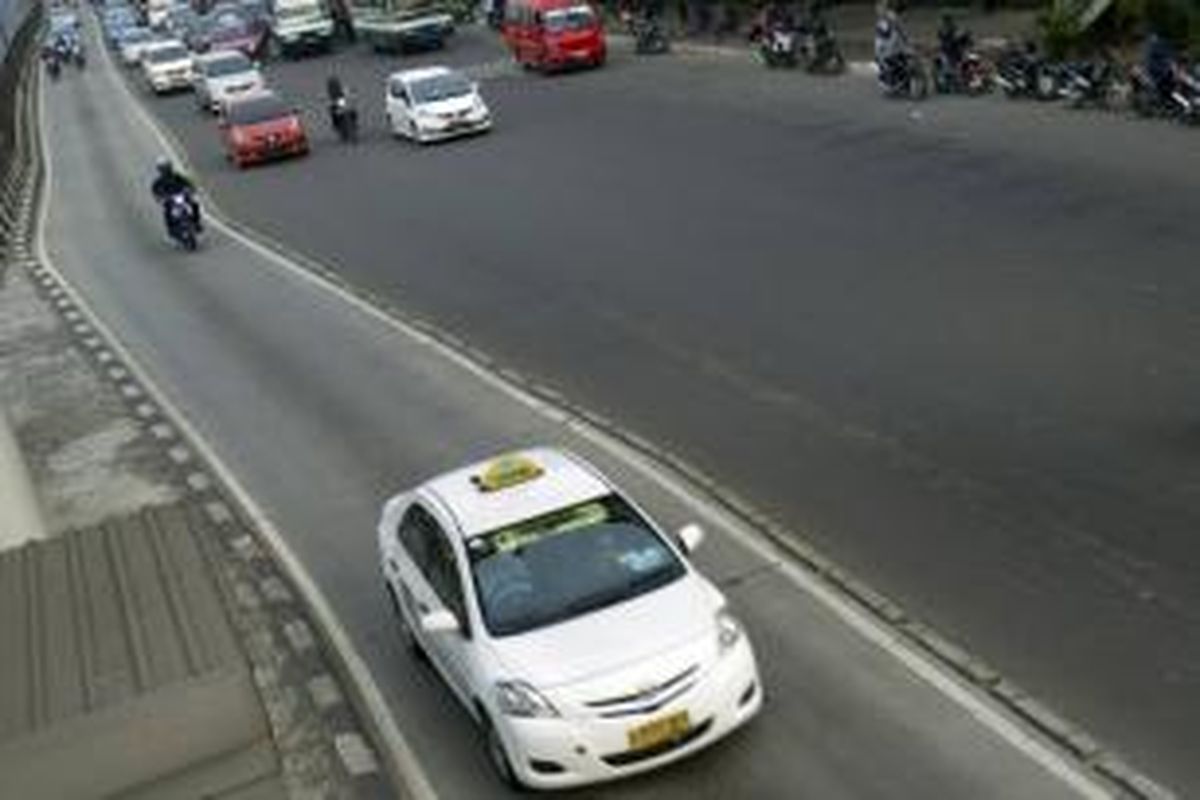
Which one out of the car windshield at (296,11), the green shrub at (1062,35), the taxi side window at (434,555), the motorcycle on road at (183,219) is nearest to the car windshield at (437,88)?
the motorcycle on road at (183,219)

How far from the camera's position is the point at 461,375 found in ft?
71.5

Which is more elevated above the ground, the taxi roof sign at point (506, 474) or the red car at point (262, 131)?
the taxi roof sign at point (506, 474)

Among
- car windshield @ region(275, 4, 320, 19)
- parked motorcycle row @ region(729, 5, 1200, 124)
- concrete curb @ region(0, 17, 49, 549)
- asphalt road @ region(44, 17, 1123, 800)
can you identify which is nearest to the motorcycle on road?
asphalt road @ region(44, 17, 1123, 800)

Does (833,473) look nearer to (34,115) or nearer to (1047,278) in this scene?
(1047,278)

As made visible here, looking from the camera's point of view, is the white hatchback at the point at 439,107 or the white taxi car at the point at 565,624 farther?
the white hatchback at the point at 439,107

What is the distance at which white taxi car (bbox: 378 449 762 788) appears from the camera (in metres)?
11.2

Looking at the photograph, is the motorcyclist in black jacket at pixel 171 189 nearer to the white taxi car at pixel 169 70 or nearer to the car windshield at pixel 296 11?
the white taxi car at pixel 169 70

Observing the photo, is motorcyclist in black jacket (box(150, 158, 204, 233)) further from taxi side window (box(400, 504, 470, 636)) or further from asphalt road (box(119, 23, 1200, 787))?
taxi side window (box(400, 504, 470, 636))

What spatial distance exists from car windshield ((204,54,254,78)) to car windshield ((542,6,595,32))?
912 cm

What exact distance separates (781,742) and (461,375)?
10642 millimetres

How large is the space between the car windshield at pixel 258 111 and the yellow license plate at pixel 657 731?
33413mm

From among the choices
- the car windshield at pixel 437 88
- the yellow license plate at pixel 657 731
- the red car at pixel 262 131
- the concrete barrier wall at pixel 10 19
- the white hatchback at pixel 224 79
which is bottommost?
the concrete barrier wall at pixel 10 19

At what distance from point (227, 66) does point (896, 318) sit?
1454 inches

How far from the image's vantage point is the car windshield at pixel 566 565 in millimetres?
12039
